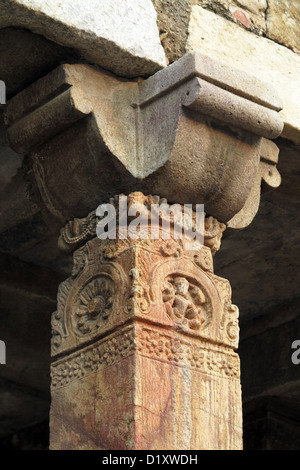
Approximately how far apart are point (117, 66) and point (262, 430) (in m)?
2.95

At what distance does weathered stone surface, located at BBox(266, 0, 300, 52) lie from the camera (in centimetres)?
466

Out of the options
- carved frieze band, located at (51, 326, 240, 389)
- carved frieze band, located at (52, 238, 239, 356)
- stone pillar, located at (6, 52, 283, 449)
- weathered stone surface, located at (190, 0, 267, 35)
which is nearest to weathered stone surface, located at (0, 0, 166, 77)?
stone pillar, located at (6, 52, 283, 449)

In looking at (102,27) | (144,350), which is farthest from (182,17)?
(144,350)

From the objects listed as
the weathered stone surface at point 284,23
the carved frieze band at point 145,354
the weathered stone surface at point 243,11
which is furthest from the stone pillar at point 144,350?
the weathered stone surface at point 284,23

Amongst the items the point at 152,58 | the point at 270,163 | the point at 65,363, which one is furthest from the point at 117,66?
the point at 65,363

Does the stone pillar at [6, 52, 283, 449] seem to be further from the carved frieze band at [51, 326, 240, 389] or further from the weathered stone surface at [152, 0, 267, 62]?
the weathered stone surface at [152, 0, 267, 62]

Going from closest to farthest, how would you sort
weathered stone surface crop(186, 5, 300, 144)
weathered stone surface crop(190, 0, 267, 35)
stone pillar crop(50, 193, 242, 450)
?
1. stone pillar crop(50, 193, 242, 450)
2. weathered stone surface crop(186, 5, 300, 144)
3. weathered stone surface crop(190, 0, 267, 35)

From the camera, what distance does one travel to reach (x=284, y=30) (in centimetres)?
468

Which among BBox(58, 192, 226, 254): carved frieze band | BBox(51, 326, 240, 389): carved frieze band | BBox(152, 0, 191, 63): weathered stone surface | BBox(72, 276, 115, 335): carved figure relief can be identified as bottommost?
BBox(51, 326, 240, 389): carved frieze band

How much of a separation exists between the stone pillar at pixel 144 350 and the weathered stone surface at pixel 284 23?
1092mm

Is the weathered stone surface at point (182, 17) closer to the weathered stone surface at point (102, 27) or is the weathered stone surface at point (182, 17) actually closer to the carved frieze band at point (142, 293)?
the weathered stone surface at point (102, 27)

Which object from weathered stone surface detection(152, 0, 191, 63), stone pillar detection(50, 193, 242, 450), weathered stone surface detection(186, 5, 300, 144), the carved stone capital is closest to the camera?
stone pillar detection(50, 193, 242, 450)

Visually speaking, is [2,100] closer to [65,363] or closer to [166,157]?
[166,157]

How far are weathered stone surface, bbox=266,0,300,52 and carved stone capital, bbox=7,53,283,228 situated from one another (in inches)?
24.7
